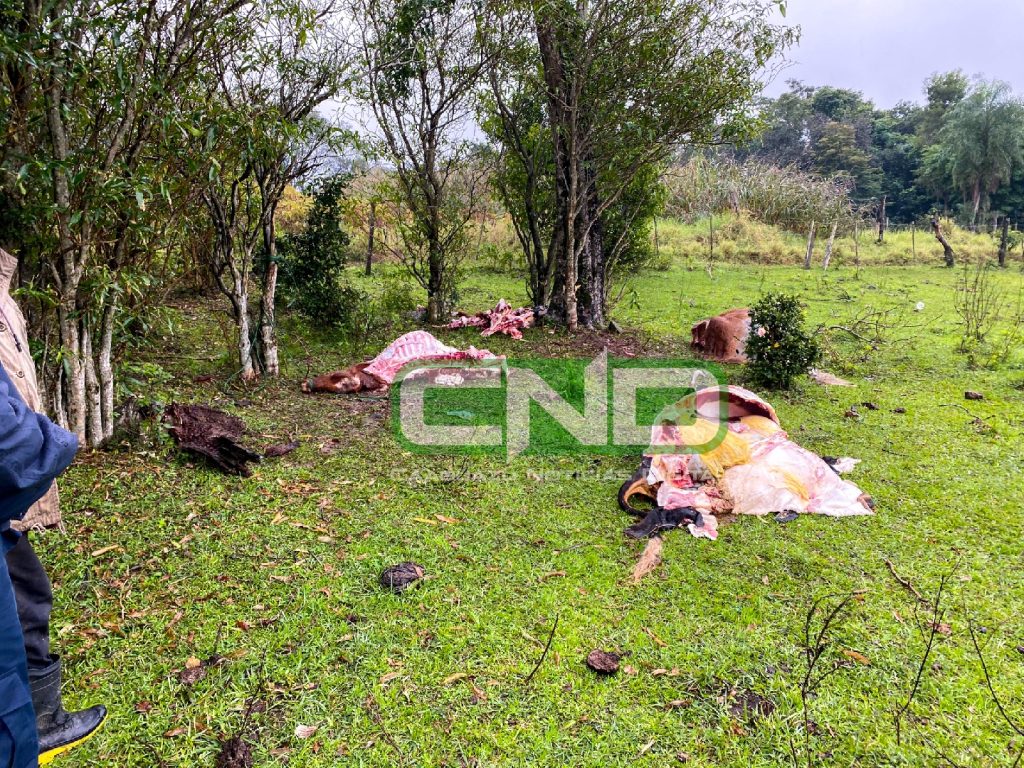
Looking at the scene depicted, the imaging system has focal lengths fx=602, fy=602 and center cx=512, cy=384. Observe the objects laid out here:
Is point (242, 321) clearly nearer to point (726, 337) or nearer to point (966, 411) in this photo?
point (726, 337)

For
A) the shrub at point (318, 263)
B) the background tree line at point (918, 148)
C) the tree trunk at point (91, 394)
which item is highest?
the background tree line at point (918, 148)

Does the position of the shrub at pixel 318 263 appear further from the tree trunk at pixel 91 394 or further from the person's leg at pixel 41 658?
the person's leg at pixel 41 658

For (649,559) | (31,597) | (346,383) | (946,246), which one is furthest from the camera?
(946,246)

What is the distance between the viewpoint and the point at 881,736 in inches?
83.4

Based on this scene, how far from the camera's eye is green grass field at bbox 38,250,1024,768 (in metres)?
2.09

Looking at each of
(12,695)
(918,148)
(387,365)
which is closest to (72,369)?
(12,695)

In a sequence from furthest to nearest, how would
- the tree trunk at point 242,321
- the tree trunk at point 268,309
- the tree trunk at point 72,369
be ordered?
1. the tree trunk at point 268,309
2. the tree trunk at point 242,321
3. the tree trunk at point 72,369

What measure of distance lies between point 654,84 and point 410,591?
6.77m

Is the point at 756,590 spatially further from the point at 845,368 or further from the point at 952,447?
the point at 845,368

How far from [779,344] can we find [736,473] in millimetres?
2813

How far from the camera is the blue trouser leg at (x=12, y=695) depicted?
1.32m

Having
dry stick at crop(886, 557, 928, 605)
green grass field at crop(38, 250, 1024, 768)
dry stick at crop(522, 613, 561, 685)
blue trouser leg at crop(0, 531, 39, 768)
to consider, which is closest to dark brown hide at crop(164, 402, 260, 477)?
green grass field at crop(38, 250, 1024, 768)

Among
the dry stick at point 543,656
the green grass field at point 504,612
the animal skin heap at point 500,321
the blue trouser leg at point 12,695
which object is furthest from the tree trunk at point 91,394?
the animal skin heap at point 500,321

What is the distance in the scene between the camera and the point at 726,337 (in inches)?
299
